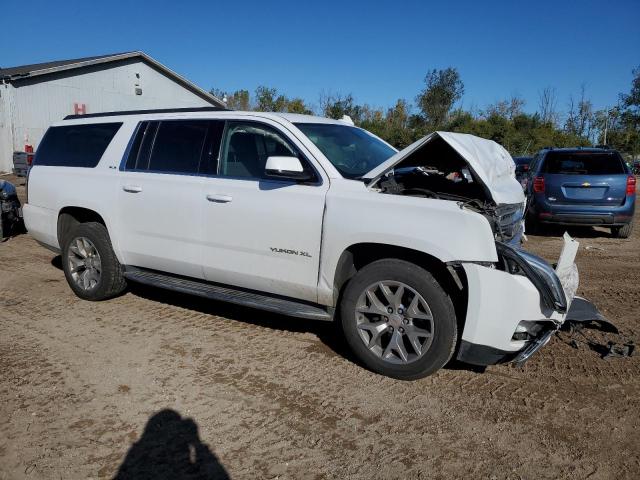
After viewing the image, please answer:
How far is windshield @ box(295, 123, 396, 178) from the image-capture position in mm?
4395

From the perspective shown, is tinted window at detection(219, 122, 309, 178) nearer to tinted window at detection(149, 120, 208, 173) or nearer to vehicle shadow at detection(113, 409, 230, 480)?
tinted window at detection(149, 120, 208, 173)

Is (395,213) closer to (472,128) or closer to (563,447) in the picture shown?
(563,447)

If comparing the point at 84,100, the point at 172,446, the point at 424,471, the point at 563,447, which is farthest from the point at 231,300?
the point at 84,100

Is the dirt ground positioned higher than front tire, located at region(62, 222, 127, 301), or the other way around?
front tire, located at region(62, 222, 127, 301)

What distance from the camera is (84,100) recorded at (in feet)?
90.5

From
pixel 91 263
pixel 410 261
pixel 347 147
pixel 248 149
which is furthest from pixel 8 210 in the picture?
pixel 410 261

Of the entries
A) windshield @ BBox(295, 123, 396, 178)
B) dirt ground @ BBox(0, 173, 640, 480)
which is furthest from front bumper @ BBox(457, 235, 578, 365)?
windshield @ BBox(295, 123, 396, 178)

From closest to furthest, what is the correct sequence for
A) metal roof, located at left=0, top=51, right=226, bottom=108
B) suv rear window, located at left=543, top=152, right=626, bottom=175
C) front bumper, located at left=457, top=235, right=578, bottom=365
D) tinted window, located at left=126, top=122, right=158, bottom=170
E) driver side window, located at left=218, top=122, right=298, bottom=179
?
front bumper, located at left=457, top=235, right=578, bottom=365 < driver side window, located at left=218, top=122, right=298, bottom=179 < tinted window, located at left=126, top=122, right=158, bottom=170 < suv rear window, located at left=543, top=152, right=626, bottom=175 < metal roof, located at left=0, top=51, right=226, bottom=108

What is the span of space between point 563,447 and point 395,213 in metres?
1.78

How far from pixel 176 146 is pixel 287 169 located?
1547 mm

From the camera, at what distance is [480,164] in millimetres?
3914

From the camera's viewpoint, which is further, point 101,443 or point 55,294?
point 55,294

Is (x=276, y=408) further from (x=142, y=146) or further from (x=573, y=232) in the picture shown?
(x=573, y=232)

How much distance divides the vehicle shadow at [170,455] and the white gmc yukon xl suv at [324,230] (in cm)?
128
